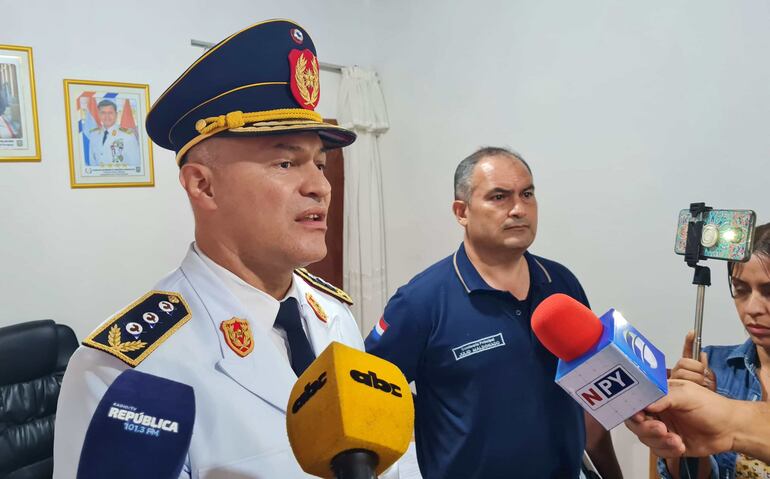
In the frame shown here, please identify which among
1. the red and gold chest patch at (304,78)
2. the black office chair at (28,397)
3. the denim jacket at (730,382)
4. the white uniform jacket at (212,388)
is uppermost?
the red and gold chest patch at (304,78)

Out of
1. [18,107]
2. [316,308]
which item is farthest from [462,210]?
[18,107]

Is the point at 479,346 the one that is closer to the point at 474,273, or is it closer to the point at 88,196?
the point at 474,273

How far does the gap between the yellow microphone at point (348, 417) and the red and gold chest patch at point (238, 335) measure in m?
0.29

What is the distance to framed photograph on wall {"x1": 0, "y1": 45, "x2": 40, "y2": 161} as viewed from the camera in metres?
2.34

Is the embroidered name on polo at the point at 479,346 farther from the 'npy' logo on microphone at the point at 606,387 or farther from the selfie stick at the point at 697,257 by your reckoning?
the 'npy' logo on microphone at the point at 606,387

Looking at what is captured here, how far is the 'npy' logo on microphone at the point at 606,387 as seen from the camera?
0.77 meters

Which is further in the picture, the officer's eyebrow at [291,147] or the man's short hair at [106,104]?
the man's short hair at [106,104]

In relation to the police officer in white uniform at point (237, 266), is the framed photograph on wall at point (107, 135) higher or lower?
higher

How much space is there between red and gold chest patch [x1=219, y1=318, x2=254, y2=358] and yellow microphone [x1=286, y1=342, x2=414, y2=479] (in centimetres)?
29

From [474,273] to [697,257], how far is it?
63 cm

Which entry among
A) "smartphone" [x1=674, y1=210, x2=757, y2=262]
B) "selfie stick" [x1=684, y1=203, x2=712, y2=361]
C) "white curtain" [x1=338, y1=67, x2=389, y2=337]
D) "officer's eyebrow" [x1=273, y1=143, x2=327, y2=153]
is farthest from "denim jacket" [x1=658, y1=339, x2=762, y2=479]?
"white curtain" [x1=338, y1=67, x2=389, y2=337]

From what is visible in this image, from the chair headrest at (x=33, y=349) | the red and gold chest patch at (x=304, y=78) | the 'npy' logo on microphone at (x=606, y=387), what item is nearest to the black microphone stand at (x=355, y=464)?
the 'npy' logo on microphone at (x=606, y=387)

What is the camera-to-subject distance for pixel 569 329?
2.78ft

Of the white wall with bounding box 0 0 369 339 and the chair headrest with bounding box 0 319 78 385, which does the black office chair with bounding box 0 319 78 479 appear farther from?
the white wall with bounding box 0 0 369 339
